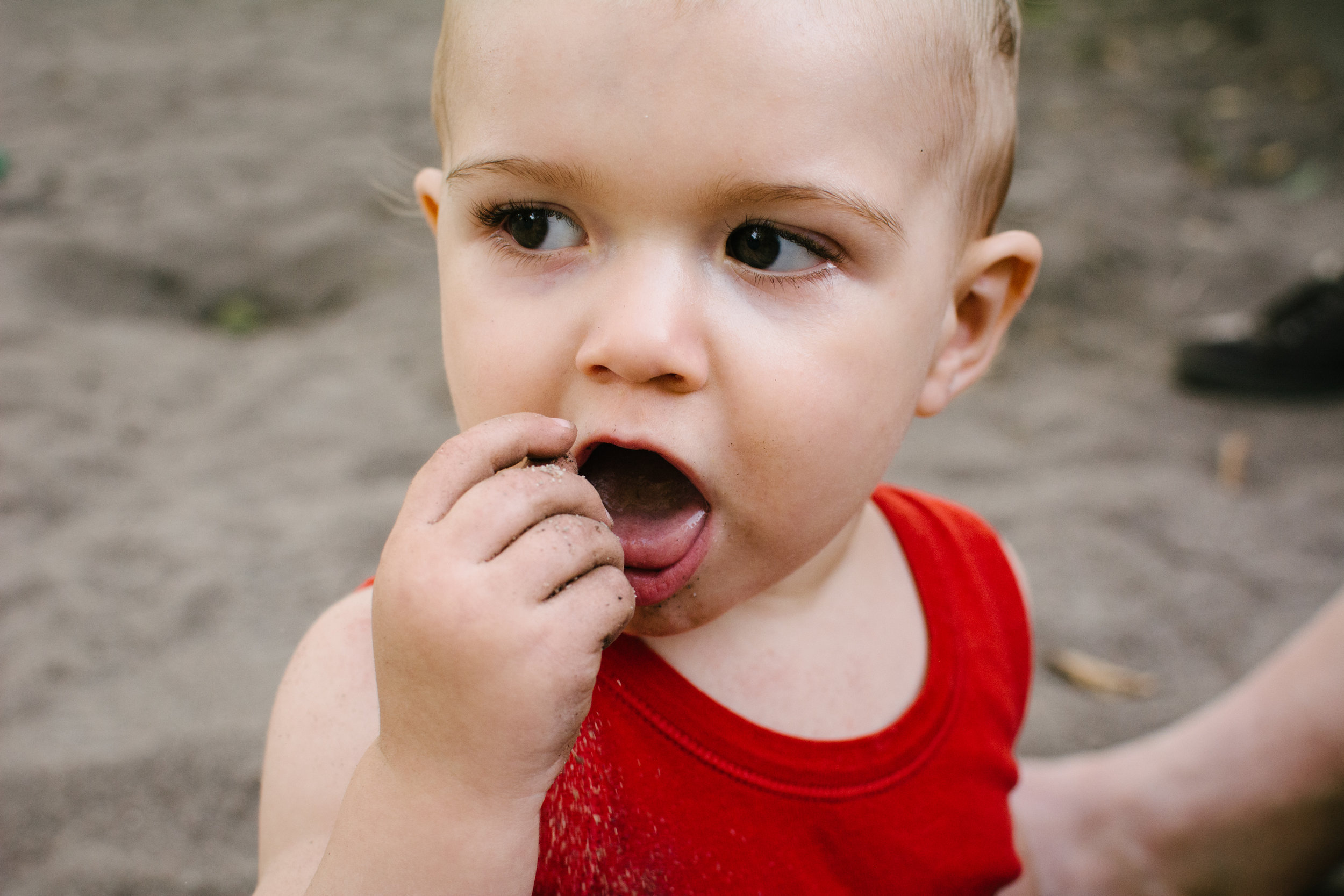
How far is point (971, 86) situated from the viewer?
122 cm

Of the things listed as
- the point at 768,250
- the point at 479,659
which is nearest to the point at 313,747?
the point at 479,659

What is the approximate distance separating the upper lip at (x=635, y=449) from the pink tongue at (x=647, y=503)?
22 millimetres

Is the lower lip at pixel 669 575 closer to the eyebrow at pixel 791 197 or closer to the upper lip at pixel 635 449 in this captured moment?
the upper lip at pixel 635 449

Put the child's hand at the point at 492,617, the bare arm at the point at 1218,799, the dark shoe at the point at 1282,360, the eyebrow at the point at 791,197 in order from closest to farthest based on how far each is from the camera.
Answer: the child's hand at the point at 492,617
the eyebrow at the point at 791,197
the bare arm at the point at 1218,799
the dark shoe at the point at 1282,360

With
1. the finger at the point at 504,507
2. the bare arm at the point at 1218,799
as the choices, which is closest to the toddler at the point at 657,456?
the finger at the point at 504,507

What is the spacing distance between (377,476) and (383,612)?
223 cm

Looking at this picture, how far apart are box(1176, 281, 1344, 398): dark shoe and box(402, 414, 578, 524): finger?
11.1 ft

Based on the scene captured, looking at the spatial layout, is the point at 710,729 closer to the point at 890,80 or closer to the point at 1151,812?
the point at 890,80

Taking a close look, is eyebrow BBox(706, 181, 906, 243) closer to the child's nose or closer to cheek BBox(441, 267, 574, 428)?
the child's nose

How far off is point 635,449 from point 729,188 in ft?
0.95

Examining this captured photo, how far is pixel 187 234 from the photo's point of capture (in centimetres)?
418

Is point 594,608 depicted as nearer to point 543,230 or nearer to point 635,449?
point 635,449

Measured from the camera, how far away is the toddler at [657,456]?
95 centimetres

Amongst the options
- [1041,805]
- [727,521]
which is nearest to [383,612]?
[727,521]
